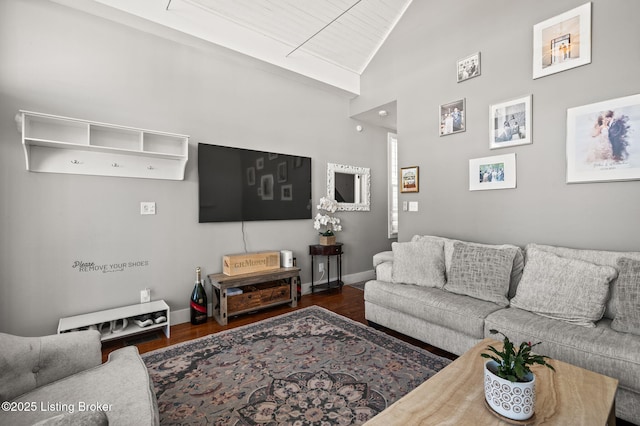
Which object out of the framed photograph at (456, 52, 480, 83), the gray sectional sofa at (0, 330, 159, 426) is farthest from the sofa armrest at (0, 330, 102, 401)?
the framed photograph at (456, 52, 480, 83)

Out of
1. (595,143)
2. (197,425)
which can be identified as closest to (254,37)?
(595,143)

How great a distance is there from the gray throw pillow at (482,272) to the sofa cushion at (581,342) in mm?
247

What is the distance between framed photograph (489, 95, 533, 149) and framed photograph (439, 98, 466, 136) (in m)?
0.30

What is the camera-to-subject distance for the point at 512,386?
1066mm

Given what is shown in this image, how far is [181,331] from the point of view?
→ 2879 millimetres

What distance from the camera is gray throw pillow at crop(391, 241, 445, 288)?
107 inches

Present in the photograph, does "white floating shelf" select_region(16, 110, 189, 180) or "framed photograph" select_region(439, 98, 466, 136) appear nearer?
"white floating shelf" select_region(16, 110, 189, 180)

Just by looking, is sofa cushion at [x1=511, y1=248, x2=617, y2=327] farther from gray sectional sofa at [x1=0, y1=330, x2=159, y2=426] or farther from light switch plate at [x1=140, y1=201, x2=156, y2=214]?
light switch plate at [x1=140, y1=201, x2=156, y2=214]

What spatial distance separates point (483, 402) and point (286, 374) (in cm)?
132

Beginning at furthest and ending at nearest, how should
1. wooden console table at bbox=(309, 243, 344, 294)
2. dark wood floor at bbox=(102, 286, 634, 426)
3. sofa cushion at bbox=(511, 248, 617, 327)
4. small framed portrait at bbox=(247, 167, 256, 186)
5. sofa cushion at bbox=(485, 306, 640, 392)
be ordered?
wooden console table at bbox=(309, 243, 344, 294)
small framed portrait at bbox=(247, 167, 256, 186)
dark wood floor at bbox=(102, 286, 634, 426)
sofa cushion at bbox=(511, 248, 617, 327)
sofa cushion at bbox=(485, 306, 640, 392)

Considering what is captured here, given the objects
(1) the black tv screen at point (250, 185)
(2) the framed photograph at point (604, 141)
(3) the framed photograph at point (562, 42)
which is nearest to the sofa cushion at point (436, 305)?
(2) the framed photograph at point (604, 141)

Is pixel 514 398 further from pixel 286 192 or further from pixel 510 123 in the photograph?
pixel 286 192

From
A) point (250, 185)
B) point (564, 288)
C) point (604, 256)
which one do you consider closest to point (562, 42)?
point (604, 256)

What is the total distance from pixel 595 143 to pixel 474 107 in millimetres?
1112
